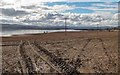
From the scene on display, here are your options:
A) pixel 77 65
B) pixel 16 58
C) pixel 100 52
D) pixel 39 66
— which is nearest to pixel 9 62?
pixel 16 58

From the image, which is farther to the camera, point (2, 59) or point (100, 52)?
point (100, 52)

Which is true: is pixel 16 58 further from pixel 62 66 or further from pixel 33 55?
pixel 62 66

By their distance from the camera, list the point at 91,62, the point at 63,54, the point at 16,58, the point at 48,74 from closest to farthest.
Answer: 1. the point at 48,74
2. the point at 91,62
3. the point at 16,58
4. the point at 63,54

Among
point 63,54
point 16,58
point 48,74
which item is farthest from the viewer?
point 63,54

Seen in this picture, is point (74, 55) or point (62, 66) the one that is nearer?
point (62, 66)

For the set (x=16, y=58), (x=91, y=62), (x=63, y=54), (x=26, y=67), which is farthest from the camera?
(x=63, y=54)

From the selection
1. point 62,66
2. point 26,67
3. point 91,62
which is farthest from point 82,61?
point 26,67

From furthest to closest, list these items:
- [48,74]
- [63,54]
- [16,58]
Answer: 1. [63,54]
2. [16,58]
3. [48,74]

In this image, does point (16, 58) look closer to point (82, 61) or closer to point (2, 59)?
point (2, 59)
